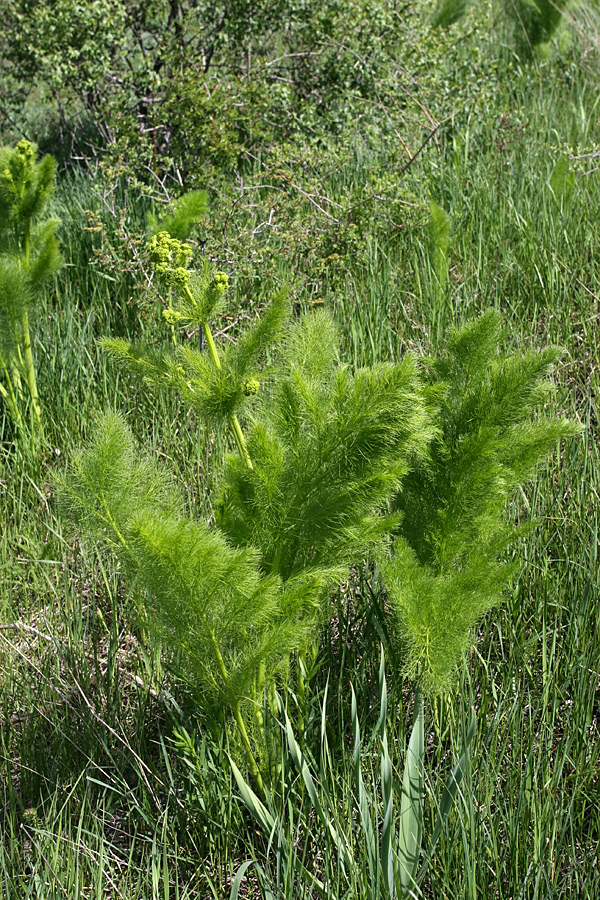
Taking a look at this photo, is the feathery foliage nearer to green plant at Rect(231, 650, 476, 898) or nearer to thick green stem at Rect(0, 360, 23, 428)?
green plant at Rect(231, 650, 476, 898)

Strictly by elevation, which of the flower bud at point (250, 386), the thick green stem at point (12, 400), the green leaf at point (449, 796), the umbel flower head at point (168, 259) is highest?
A: the umbel flower head at point (168, 259)

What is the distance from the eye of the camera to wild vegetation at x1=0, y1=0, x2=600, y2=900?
123 centimetres

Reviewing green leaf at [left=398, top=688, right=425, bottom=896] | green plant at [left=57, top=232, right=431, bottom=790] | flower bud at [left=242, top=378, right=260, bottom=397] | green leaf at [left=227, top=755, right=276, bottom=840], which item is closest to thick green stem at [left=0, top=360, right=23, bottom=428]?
green plant at [left=57, top=232, right=431, bottom=790]

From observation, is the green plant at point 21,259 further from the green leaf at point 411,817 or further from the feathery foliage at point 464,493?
the green leaf at point 411,817

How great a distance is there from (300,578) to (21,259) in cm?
182

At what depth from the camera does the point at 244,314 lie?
115 inches

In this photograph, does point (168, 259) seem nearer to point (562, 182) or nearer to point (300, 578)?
point (300, 578)

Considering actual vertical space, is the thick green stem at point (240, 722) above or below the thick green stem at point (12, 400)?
below

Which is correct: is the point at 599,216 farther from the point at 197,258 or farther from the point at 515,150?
the point at 197,258

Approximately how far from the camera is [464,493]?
136 cm

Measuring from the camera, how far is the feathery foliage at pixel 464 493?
4.31ft

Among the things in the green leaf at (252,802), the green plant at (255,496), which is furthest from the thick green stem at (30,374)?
the green leaf at (252,802)

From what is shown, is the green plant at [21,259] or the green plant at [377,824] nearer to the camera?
the green plant at [377,824]

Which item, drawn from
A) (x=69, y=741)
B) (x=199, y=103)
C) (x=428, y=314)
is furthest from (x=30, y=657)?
(x=199, y=103)
